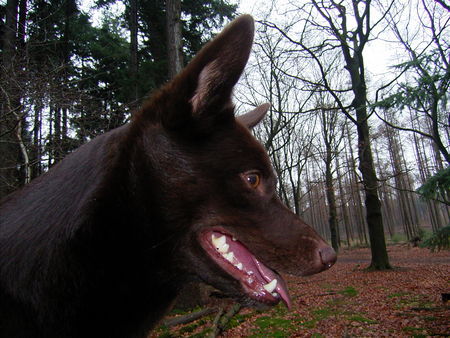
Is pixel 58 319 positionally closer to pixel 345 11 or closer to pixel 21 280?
pixel 21 280

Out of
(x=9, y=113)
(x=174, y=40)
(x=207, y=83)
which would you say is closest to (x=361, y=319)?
(x=207, y=83)

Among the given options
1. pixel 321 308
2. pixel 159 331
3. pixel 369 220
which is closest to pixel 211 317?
pixel 159 331

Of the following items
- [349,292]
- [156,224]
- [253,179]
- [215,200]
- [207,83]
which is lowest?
[349,292]

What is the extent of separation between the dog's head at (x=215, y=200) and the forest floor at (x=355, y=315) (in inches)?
250

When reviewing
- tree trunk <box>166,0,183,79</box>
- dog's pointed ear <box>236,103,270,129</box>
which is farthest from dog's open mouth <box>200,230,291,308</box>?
tree trunk <box>166,0,183,79</box>

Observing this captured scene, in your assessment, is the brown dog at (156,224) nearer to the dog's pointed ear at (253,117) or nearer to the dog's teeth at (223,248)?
the dog's teeth at (223,248)

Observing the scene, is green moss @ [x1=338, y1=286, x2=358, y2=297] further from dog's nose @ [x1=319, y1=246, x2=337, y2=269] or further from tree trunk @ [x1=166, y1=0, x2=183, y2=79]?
dog's nose @ [x1=319, y1=246, x2=337, y2=269]

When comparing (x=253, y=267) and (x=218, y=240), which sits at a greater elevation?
(x=218, y=240)

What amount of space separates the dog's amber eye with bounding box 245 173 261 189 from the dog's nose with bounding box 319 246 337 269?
56 centimetres

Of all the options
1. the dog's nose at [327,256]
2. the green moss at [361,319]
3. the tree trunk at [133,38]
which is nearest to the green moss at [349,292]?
the green moss at [361,319]

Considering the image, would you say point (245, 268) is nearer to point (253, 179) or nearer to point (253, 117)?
point (253, 179)

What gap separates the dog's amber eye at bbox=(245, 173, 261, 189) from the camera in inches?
76.9

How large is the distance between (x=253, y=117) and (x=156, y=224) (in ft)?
4.59

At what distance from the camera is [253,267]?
6.28ft
